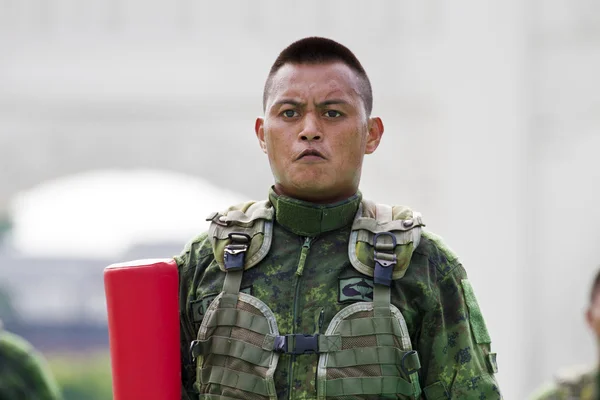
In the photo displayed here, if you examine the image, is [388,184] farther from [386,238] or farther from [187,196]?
[386,238]

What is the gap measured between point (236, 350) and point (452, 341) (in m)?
0.45

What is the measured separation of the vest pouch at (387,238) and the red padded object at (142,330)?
16.2 inches

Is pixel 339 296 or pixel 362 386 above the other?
pixel 339 296

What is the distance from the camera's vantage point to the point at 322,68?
7.29 ft

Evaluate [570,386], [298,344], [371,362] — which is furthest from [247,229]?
[570,386]

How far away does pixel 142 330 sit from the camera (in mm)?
2186

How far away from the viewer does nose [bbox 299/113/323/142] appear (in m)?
2.15

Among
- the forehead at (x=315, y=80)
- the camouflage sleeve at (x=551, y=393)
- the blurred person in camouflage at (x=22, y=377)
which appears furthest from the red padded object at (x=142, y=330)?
the blurred person in camouflage at (x=22, y=377)

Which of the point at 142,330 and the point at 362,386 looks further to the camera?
the point at 142,330

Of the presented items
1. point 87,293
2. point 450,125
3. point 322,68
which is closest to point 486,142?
point 450,125

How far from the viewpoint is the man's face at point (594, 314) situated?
1.75 meters

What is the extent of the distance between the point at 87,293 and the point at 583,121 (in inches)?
276

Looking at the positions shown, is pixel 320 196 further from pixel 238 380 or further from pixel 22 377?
pixel 22 377

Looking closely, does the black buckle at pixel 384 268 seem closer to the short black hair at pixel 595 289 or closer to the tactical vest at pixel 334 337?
the tactical vest at pixel 334 337
